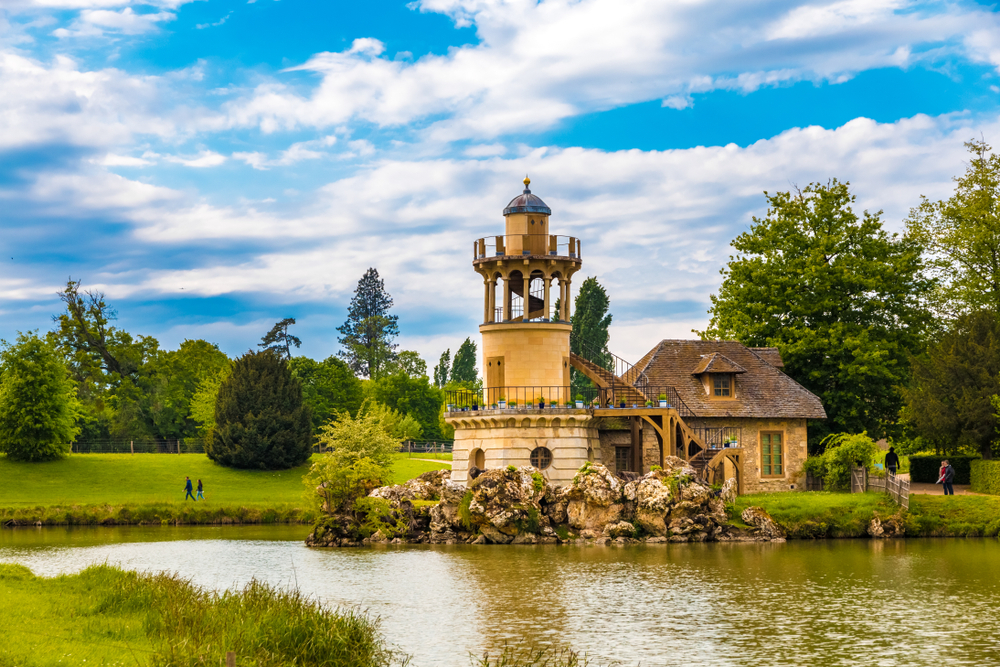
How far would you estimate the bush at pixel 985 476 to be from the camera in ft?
152

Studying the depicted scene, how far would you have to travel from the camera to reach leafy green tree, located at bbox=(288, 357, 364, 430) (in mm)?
91688

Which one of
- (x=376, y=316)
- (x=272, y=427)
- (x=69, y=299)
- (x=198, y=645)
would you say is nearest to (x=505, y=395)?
(x=272, y=427)

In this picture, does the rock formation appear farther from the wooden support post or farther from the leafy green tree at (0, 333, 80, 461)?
the leafy green tree at (0, 333, 80, 461)

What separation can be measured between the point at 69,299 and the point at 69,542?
55.7 metres

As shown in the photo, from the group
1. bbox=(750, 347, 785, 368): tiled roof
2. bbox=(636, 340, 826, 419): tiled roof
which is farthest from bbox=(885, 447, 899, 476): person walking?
bbox=(750, 347, 785, 368): tiled roof

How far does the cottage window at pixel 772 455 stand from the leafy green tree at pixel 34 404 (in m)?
41.0

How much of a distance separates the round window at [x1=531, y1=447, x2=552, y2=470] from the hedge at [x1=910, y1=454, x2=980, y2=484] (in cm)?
1804

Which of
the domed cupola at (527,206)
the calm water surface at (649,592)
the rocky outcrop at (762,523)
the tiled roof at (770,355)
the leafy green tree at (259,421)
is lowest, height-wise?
the calm water surface at (649,592)

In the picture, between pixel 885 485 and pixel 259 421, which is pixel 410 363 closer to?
pixel 259 421

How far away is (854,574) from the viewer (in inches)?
1214

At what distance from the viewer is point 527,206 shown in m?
49.7

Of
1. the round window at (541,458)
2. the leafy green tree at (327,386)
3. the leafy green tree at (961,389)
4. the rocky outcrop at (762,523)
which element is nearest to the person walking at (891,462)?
the leafy green tree at (961,389)

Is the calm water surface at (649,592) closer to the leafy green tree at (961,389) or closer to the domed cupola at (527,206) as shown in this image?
the leafy green tree at (961,389)

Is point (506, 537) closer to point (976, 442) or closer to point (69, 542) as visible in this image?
point (69, 542)
